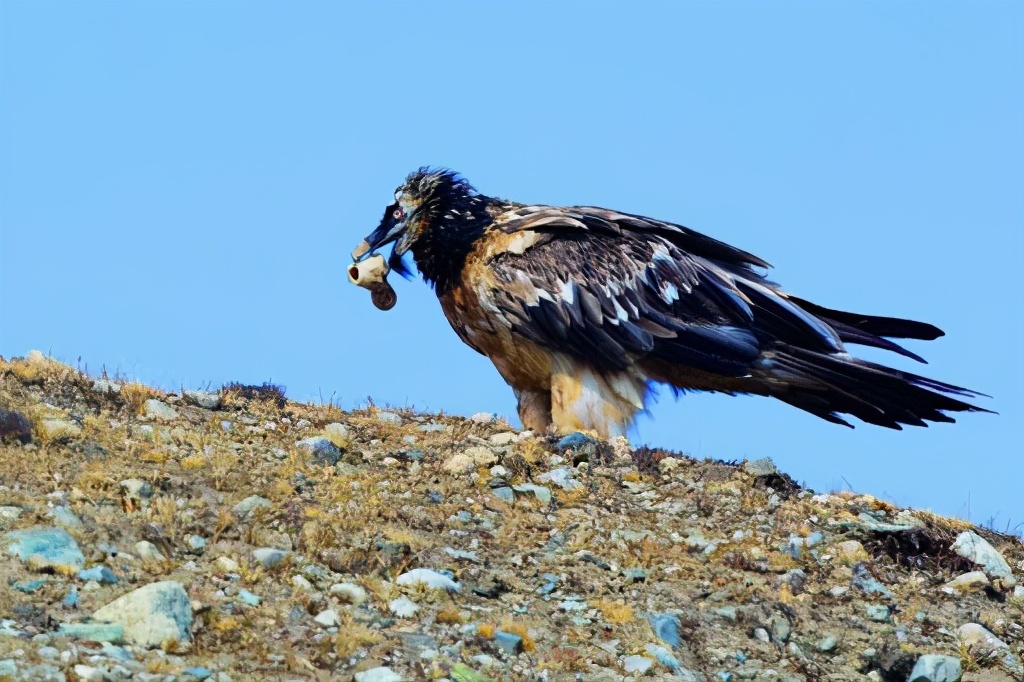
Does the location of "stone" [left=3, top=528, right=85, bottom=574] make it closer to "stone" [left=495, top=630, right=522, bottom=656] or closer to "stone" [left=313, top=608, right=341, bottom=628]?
"stone" [left=313, top=608, right=341, bottom=628]

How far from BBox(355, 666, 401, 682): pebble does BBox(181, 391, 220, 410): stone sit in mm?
4921

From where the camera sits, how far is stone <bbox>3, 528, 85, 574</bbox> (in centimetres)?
729

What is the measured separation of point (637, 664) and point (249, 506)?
2833mm

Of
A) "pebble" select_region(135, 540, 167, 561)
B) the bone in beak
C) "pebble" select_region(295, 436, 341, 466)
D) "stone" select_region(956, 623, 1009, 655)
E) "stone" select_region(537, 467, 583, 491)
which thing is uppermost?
the bone in beak

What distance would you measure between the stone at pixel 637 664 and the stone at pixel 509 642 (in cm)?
59

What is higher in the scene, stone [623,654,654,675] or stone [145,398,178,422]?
stone [145,398,178,422]

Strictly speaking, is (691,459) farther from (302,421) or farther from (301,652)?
(301,652)

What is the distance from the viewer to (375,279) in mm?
12945

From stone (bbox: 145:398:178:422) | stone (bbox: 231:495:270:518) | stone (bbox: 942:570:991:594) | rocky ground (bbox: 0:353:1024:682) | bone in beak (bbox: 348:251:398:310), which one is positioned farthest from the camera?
bone in beak (bbox: 348:251:398:310)

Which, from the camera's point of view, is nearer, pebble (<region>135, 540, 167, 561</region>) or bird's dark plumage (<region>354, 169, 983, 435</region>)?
pebble (<region>135, 540, 167, 561</region>)

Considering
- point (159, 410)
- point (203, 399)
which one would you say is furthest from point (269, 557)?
point (203, 399)

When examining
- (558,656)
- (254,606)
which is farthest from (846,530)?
(254,606)

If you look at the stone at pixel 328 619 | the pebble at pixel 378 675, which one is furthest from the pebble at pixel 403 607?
the pebble at pixel 378 675

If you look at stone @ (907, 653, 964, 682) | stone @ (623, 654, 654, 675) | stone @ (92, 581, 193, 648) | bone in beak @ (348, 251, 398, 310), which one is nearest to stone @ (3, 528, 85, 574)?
stone @ (92, 581, 193, 648)
